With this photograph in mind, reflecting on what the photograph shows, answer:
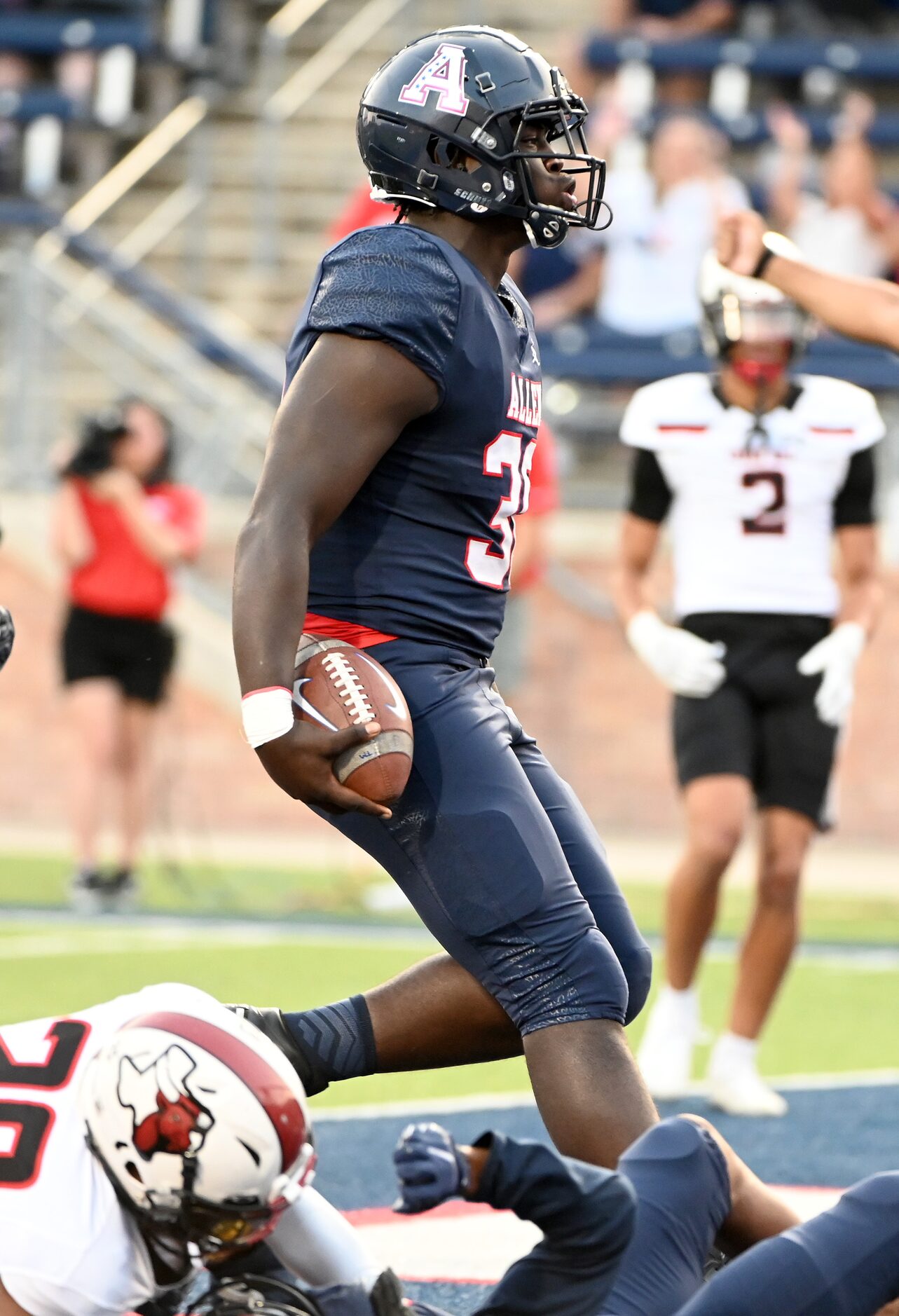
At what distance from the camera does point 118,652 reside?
9.29m

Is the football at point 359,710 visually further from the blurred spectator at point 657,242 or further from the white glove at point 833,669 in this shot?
the blurred spectator at point 657,242

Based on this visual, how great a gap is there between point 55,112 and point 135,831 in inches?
230

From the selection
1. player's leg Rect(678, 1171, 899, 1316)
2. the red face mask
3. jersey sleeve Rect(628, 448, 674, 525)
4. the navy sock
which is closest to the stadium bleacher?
jersey sleeve Rect(628, 448, 674, 525)

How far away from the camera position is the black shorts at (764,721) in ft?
18.0

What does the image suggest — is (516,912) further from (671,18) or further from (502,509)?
(671,18)

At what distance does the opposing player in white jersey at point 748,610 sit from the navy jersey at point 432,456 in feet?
7.05

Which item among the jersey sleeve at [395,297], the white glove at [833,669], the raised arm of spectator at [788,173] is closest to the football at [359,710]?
the jersey sleeve at [395,297]

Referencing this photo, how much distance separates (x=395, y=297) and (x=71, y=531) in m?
6.25

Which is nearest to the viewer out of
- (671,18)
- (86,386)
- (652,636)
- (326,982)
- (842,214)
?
(652,636)

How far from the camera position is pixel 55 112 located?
13.3 m

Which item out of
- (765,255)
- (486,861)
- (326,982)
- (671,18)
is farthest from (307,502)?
(671,18)

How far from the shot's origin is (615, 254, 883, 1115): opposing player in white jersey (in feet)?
17.8

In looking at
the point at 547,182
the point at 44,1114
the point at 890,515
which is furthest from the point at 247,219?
the point at 44,1114

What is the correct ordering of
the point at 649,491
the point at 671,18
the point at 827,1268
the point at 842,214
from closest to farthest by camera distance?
the point at 827,1268
the point at 649,491
the point at 842,214
the point at 671,18
